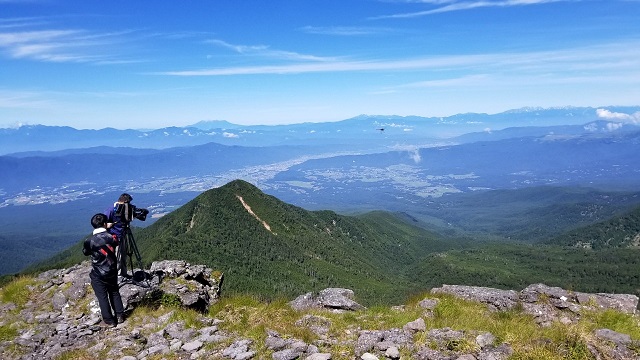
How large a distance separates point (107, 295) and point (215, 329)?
431 cm

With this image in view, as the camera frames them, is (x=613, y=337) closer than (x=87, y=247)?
Yes

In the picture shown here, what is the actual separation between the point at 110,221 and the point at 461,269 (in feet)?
554

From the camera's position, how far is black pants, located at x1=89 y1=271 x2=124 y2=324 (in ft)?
42.6

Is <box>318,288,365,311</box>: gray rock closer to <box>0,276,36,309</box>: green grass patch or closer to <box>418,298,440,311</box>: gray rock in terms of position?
<box>418,298,440,311</box>: gray rock

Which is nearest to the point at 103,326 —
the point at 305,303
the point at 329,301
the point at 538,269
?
the point at 305,303

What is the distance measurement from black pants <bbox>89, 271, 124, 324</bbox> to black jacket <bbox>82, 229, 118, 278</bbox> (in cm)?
24

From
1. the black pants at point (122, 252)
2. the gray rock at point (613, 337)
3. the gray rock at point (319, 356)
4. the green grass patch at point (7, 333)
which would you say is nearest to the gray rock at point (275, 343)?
the gray rock at point (319, 356)

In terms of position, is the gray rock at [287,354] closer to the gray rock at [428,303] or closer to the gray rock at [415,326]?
the gray rock at [415,326]

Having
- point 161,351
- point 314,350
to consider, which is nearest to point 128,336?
point 161,351

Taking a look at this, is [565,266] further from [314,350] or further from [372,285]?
[314,350]

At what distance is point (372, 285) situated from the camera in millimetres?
139375

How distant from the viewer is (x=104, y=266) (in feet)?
42.0

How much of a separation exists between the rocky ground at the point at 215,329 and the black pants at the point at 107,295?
1.52 feet

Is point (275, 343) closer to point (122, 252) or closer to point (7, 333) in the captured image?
point (122, 252)
